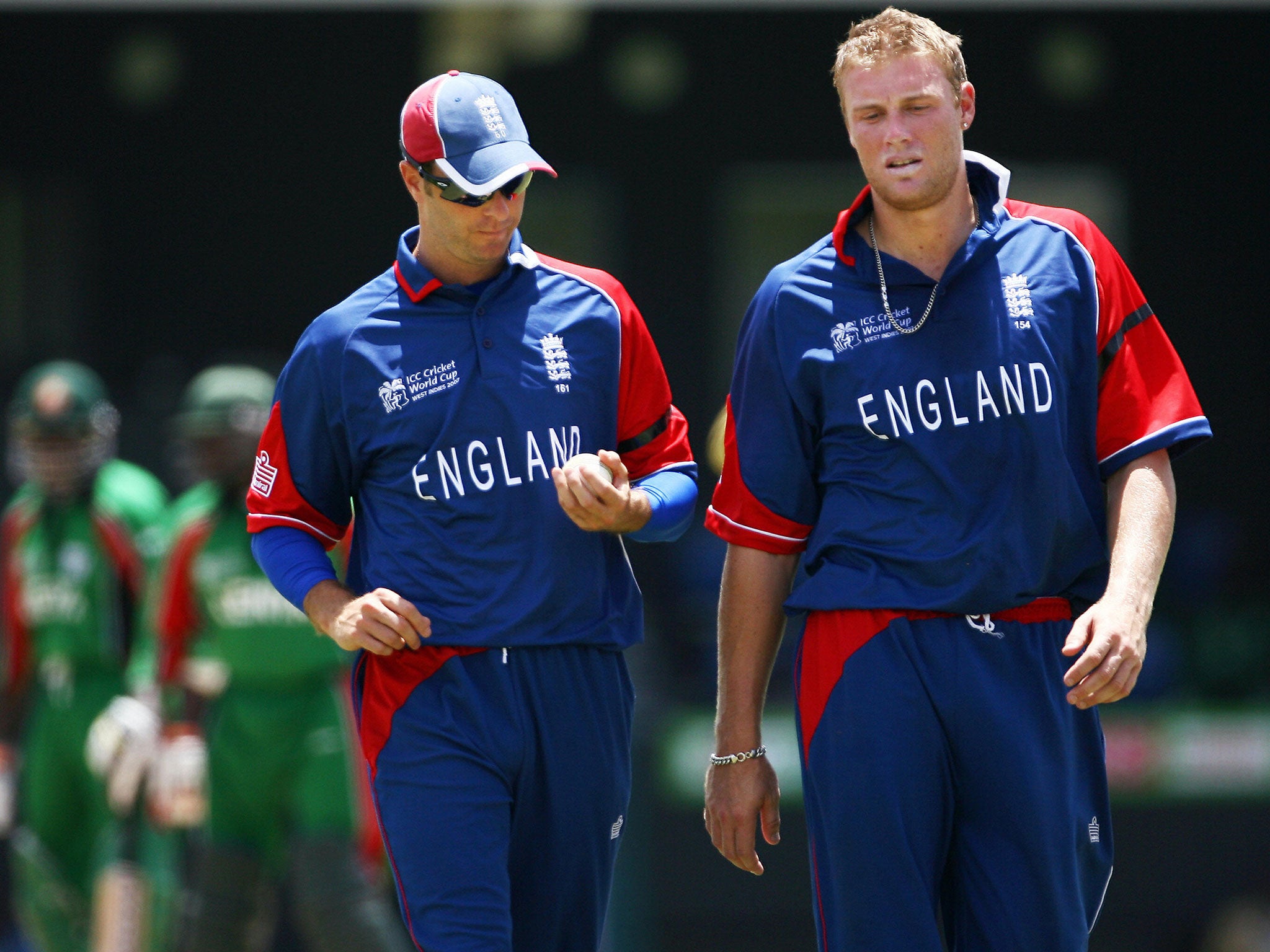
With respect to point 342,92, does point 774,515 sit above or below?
below

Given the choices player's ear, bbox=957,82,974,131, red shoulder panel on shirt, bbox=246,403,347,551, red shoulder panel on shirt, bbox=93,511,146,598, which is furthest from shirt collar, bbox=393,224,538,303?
red shoulder panel on shirt, bbox=93,511,146,598

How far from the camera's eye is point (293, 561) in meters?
3.69

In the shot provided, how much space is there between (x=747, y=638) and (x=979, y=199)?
96 centimetres

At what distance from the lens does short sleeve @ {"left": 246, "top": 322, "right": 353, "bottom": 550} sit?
3670 millimetres

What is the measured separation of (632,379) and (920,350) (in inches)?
26.6

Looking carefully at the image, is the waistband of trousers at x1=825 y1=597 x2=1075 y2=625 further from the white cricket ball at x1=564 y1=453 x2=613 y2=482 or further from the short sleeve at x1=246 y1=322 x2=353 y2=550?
the short sleeve at x1=246 y1=322 x2=353 y2=550

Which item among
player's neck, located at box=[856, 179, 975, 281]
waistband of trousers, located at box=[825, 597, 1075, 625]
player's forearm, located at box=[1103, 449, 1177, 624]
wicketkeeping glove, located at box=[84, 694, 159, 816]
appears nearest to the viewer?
player's forearm, located at box=[1103, 449, 1177, 624]

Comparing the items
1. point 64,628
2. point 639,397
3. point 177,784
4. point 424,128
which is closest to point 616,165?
point 64,628

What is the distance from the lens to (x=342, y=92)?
11969 mm

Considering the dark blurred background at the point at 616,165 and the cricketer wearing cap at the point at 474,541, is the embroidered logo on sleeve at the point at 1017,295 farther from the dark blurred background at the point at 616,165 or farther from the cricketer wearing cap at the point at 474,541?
the dark blurred background at the point at 616,165

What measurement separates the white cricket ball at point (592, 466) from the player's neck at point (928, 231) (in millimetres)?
675

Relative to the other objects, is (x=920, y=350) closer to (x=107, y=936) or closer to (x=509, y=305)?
(x=509, y=305)

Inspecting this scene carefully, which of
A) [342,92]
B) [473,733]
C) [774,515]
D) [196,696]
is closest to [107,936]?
[196,696]

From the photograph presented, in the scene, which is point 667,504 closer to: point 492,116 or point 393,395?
point 393,395
